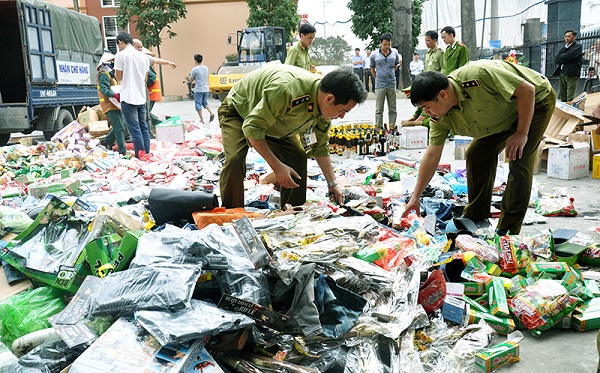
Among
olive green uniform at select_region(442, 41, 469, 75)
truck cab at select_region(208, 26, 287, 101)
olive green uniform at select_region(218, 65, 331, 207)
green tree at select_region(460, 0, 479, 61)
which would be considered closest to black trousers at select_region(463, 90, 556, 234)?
olive green uniform at select_region(218, 65, 331, 207)

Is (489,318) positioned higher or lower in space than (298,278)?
lower

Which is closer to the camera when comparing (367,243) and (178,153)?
(367,243)

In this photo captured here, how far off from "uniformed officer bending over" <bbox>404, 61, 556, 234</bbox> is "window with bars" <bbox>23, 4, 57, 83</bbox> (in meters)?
8.87

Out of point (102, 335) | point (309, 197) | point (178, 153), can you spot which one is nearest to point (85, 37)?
point (178, 153)

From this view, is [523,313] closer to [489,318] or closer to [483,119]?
[489,318]

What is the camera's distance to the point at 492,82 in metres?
3.88

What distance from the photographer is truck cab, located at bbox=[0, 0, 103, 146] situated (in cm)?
1036

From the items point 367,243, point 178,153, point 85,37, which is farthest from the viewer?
point 85,37

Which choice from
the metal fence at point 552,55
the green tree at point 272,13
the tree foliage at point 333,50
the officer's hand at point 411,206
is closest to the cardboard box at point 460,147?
the officer's hand at point 411,206

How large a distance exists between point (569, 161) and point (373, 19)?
74.0ft

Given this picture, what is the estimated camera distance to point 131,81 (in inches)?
331

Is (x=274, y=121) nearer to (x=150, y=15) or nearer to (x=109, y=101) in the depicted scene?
(x=109, y=101)

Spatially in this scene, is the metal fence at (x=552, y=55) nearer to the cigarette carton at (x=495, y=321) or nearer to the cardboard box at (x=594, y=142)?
the cardboard box at (x=594, y=142)

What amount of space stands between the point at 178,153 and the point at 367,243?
6116 millimetres
